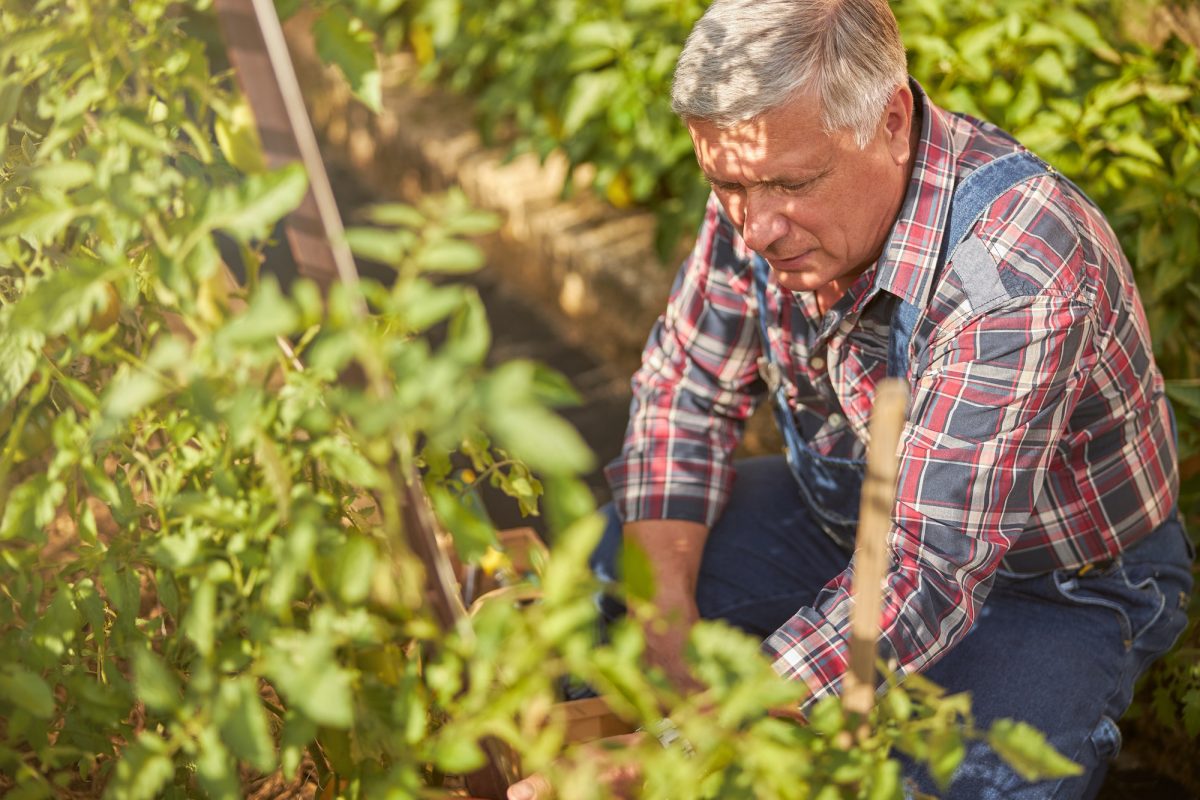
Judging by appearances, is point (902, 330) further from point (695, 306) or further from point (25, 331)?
point (25, 331)

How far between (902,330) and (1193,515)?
0.82 meters

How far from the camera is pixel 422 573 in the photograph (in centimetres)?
97

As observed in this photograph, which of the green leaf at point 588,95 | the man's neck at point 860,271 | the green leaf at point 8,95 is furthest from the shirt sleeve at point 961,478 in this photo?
the green leaf at point 588,95

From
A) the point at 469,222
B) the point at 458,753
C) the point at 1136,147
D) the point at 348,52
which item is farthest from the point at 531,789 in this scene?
the point at 1136,147

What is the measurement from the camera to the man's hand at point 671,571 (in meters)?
1.56

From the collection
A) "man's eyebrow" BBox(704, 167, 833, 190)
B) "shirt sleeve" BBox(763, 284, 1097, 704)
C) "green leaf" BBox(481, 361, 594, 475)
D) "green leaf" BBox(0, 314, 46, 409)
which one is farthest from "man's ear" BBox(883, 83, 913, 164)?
"green leaf" BBox(0, 314, 46, 409)

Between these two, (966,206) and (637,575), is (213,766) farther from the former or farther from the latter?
(966,206)

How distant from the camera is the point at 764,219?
4.42 feet

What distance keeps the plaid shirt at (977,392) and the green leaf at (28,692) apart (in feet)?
2.34

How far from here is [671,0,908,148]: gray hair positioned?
4.13 ft

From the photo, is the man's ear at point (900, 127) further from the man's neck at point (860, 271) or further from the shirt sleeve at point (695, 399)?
the shirt sleeve at point (695, 399)

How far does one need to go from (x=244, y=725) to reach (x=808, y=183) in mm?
864

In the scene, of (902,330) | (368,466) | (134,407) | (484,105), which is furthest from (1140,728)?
(484,105)

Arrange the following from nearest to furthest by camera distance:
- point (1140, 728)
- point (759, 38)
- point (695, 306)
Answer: point (759, 38), point (695, 306), point (1140, 728)
